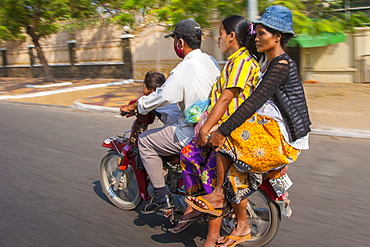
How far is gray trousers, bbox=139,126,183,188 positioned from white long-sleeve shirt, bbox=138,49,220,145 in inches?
3.0

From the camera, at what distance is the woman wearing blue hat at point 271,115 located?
104 inches

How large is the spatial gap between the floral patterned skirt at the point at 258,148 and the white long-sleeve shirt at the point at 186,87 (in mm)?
547

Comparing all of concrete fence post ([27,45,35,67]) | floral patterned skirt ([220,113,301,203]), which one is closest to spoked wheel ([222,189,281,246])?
floral patterned skirt ([220,113,301,203])

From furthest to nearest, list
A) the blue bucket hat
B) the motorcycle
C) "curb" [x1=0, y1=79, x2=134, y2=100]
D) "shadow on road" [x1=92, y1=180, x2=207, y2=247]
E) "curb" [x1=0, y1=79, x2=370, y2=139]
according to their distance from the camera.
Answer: "curb" [x1=0, y1=79, x2=134, y2=100], "curb" [x1=0, y1=79, x2=370, y2=139], "shadow on road" [x1=92, y1=180, x2=207, y2=247], the motorcycle, the blue bucket hat

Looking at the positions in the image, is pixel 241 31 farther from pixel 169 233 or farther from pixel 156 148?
pixel 169 233

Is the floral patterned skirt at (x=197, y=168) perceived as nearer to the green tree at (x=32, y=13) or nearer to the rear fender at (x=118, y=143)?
the rear fender at (x=118, y=143)

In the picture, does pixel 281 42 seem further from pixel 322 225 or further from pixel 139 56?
pixel 139 56

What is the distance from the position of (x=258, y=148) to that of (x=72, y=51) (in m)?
21.1

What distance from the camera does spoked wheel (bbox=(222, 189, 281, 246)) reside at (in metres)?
3.14

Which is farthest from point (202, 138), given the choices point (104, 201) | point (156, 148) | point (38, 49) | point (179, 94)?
point (38, 49)

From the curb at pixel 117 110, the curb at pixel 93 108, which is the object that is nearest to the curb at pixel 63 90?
A: the curb at pixel 117 110

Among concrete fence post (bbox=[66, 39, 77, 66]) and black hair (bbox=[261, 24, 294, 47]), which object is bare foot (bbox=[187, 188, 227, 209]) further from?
concrete fence post (bbox=[66, 39, 77, 66])

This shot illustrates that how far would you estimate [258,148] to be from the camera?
2691 millimetres

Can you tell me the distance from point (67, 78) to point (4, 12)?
598cm
